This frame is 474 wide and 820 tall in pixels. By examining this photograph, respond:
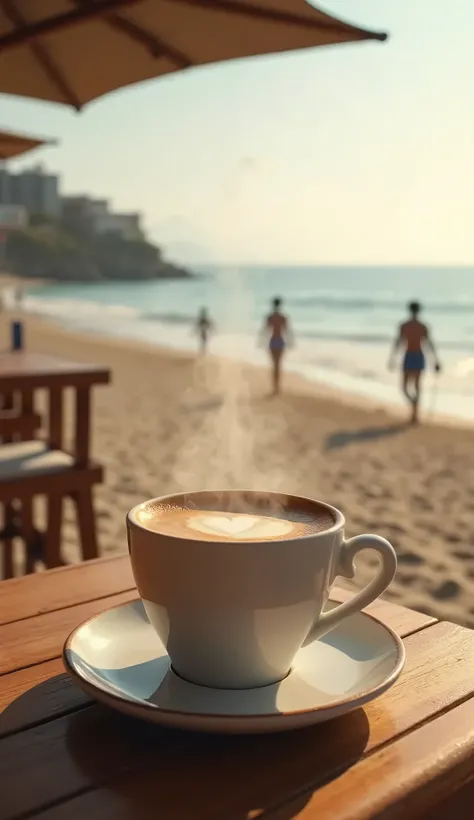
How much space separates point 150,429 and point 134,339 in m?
11.6

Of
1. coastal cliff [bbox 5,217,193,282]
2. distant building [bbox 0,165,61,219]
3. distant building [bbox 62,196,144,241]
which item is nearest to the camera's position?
coastal cliff [bbox 5,217,193,282]

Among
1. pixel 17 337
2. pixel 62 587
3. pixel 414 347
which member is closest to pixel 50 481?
pixel 17 337

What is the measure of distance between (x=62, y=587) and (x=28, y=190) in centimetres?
8073

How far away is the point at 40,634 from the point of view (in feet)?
2.51

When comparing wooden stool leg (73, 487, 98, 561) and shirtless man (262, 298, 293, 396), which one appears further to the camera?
shirtless man (262, 298, 293, 396)

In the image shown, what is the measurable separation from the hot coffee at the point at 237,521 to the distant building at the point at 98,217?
6976 centimetres

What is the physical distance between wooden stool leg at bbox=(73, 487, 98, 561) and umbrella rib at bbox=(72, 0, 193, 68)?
1.37 metres

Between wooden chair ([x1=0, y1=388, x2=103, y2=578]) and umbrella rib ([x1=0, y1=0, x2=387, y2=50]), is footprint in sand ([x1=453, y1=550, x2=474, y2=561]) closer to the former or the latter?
wooden chair ([x1=0, y1=388, x2=103, y2=578])

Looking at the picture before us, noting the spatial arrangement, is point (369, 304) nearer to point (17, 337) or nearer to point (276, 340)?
point (276, 340)

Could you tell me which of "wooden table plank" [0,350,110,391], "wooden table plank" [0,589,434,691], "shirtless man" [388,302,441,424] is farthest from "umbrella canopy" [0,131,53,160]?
"shirtless man" [388,302,441,424]

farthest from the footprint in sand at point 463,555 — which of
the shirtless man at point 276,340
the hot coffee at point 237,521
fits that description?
the shirtless man at point 276,340

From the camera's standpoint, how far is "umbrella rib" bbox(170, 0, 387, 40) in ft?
6.34

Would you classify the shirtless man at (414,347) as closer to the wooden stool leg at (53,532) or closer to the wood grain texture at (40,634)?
the wooden stool leg at (53,532)

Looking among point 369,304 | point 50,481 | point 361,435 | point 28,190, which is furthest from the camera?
point 28,190
